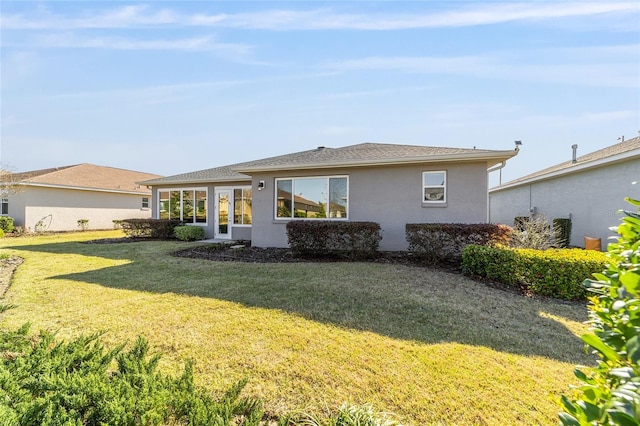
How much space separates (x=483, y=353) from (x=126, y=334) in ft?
15.7

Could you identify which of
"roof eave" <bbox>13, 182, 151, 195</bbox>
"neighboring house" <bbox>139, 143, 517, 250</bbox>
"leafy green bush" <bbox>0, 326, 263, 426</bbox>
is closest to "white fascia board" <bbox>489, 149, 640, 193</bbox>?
"neighboring house" <bbox>139, 143, 517, 250</bbox>

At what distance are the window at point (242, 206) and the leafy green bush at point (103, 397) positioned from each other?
11.3m

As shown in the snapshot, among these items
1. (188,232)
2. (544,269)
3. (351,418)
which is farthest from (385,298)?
(188,232)

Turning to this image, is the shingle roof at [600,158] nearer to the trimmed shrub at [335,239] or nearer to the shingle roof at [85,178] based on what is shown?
the trimmed shrub at [335,239]

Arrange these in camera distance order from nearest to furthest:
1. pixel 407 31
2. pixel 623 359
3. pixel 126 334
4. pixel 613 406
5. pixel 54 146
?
pixel 613 406
pixel 623 359
pixel 126 334
pixel 407 31
pixel 54 146

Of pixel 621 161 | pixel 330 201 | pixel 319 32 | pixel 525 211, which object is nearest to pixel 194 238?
pixel 330 201

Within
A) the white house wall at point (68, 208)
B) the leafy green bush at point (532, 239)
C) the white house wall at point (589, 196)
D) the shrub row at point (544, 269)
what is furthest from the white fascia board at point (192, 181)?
the white house wall at point (589, 196)

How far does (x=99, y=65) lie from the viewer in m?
10.2

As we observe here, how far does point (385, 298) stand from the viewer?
5.42 metres

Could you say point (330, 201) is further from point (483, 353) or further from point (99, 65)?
point (99, 65)

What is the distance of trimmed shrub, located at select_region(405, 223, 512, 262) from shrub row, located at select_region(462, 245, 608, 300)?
0.98m

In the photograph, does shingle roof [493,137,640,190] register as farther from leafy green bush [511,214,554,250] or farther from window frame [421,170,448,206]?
window frame [421,170,448,206]

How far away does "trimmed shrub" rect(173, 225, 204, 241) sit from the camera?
14.5m

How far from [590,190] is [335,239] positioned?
10.1 meters
